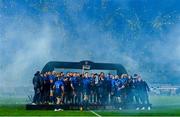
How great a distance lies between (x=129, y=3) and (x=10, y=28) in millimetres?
26032

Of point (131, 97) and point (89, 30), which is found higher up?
point (89, 30)

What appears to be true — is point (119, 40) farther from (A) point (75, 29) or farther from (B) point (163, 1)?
(B) point (163, 1)

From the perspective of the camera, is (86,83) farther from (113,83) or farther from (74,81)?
(113,83)

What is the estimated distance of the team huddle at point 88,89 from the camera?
25.5 m

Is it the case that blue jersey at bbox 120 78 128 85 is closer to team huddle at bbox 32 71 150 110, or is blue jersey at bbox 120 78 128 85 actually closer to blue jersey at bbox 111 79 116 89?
team huddle at bbox 32 71 150 110

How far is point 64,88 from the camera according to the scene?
25.6m

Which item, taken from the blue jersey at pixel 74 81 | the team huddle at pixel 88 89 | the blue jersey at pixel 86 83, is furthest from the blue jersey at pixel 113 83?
the blue jersey at pixel 74 81

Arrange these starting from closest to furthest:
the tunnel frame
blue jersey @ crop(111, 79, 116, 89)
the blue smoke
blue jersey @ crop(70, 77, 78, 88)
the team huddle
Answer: the team huddle, blue jersey @ crop(70, 77, 78, 88), blue jersey @ crop(111, 79, 116, 89), the tunnel frame, the blue smoke

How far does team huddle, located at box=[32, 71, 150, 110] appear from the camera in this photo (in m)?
25.5

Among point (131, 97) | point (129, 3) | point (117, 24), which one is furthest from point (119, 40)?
point (131, 97)

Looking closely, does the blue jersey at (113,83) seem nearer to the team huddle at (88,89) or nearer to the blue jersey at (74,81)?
the team huddle at (88,89)

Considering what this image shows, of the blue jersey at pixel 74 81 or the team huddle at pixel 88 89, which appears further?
the blue jersey at pixel 74 81

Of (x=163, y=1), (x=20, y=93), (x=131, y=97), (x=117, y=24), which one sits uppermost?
(x=117, y=24)

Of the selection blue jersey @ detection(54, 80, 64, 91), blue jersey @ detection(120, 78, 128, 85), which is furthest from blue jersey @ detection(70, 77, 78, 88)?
blue jersey @ detection(120, 78, 128, 85)
